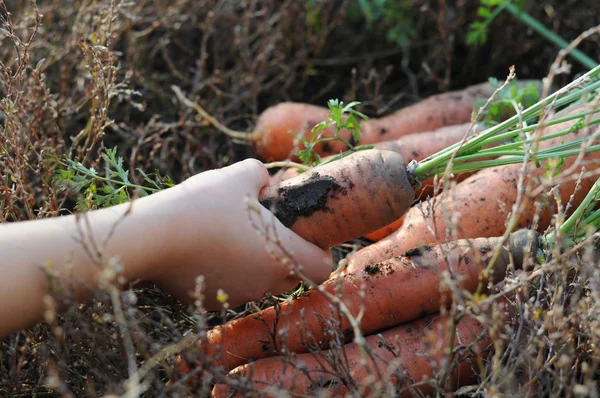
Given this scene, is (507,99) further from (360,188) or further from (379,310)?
(379,310)

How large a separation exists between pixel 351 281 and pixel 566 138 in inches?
33.9

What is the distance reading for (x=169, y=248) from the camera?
4.55 ft

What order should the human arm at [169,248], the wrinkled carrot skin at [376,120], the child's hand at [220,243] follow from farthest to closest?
the wrinkled carrot skin at [376,120] → the child's hand at [220,243] → the human arm at [169,248]

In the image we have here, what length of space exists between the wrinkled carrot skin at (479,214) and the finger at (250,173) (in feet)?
1.37

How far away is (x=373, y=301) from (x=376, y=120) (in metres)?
1.09

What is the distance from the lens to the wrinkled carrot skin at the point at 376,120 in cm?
246

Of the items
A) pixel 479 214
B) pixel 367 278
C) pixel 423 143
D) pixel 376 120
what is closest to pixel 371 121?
pixel 376 120

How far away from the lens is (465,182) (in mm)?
2018

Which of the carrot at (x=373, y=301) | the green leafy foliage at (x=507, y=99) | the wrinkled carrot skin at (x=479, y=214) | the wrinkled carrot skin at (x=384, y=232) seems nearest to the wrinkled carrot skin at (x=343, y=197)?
the carrot at (x=373, y=301)

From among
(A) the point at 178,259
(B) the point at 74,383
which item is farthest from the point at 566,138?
(B) the point at 74,383

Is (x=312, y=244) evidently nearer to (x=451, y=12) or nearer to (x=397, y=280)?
(x=397, y=280)

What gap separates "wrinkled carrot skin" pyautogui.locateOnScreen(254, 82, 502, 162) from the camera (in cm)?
246

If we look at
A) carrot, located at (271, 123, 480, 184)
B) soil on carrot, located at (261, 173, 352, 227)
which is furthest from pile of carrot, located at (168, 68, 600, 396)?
carrot, located at (271, 123, 480, 184)

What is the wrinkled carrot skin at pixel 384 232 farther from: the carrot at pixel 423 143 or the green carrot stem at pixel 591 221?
the green carrot stem at pixel 591 221
